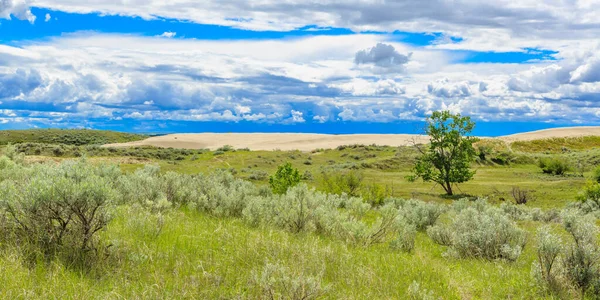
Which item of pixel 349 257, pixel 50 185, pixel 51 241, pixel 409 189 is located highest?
pixel 50 185

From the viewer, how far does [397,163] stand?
64.6m

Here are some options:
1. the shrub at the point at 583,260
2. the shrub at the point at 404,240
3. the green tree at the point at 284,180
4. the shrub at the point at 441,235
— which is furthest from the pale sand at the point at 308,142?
the shrub at the point at 583,260

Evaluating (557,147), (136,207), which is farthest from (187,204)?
(557,147)

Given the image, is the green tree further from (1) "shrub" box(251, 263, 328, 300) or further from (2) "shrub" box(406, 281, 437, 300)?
(1) "shrub" box(251, 263, 328, 300)

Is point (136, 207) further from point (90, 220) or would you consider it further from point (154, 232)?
point (90, 220)

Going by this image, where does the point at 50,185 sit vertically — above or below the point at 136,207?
above

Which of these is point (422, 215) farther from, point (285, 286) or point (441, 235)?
point (285, 286)

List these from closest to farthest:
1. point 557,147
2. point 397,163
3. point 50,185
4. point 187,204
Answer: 1. point 50,185
2. point 187,204
3. point 397,163
4. point 557,147

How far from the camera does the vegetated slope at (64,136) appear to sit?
142375mm

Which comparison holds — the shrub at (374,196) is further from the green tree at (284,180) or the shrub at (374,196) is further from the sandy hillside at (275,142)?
the sandy hillside at (275,142)

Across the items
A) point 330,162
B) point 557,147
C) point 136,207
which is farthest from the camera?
point 557,147

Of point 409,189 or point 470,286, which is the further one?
point 409,189

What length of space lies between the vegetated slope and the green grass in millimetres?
144112

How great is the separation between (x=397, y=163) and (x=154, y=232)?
58218mm
